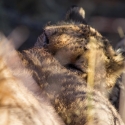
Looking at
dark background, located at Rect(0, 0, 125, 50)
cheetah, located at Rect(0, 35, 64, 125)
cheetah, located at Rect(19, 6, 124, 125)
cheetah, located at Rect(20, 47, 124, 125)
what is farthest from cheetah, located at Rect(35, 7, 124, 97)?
dark background, located at Rect(0, 0, 125, 50)

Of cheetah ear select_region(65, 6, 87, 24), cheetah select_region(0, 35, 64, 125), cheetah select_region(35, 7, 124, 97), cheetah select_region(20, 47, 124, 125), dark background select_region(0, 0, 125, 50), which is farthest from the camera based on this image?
dark background select_region(0, 0, 125, 50)

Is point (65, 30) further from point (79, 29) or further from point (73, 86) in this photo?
point (73, 86)

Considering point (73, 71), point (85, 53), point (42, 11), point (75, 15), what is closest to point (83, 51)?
point (85, 53)

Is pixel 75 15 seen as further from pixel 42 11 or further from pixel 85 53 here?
pixel 42 11

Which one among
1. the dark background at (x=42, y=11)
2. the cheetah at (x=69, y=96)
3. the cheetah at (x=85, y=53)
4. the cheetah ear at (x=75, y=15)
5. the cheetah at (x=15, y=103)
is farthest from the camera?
the dark background at (x=42, y=11)

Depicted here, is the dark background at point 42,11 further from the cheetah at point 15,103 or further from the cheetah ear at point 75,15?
the cheetah at point 15,103

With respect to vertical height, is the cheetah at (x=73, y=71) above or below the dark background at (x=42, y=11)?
below

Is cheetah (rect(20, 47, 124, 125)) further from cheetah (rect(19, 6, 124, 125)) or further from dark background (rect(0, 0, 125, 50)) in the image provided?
dark background (rect(0, 0, 125, 50))

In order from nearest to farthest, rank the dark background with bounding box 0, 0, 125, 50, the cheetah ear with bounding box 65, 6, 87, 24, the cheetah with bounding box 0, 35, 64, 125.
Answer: the cheetah with bounding box 0, 35, 64, 125, the cheetah ear with bounding box 65, 6, 87, 24, the dark background with bounding box 0, 0, 125, 50

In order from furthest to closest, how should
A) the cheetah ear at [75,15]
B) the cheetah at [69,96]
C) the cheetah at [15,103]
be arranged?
the cheetah ear at [75,15] < the cheetah at [69,96] < the cheetah at [15,103]

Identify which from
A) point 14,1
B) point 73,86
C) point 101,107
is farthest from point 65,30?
point 14,1

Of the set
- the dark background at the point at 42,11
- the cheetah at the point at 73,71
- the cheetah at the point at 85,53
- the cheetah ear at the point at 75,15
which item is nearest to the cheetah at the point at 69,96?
the cheetah at the point at 73,71

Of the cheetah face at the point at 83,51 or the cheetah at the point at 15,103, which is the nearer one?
the cheetah at the point at 15,103
